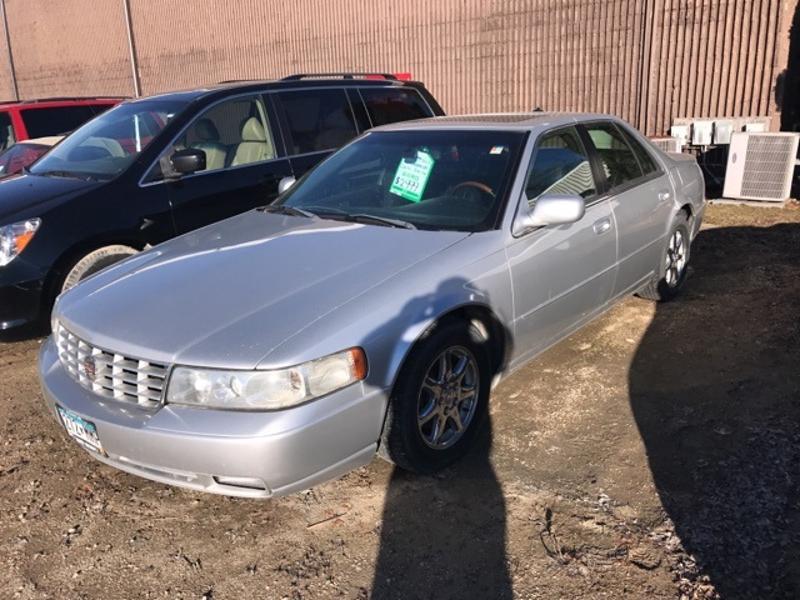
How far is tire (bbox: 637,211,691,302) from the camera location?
523cm

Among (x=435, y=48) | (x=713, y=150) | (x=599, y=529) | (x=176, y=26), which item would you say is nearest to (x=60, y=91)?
(x=176, y=26)

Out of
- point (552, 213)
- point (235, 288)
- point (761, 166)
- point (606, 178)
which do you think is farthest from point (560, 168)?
point (761, 166)

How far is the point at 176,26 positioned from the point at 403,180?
17653 mm

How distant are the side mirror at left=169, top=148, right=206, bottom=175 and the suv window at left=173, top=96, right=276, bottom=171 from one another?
0.42ft

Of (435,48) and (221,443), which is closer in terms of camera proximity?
(221,443)

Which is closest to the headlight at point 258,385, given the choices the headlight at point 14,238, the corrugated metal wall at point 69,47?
the headlight at point 14,238

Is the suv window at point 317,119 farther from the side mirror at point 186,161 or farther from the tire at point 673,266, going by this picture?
the tire at point 673,266

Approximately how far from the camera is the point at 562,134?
167 inches

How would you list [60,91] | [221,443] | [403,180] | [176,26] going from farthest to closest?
[60,91] < [176,26] < [403,180] < [221,443]

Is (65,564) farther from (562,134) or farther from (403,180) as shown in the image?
(562,134)

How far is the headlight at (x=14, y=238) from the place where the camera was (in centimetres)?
456

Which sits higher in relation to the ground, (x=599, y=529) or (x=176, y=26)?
(x=176, y=26)

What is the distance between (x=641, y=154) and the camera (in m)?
5.01

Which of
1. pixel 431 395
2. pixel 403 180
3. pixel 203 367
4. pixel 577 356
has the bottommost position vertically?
pixel 577 356
